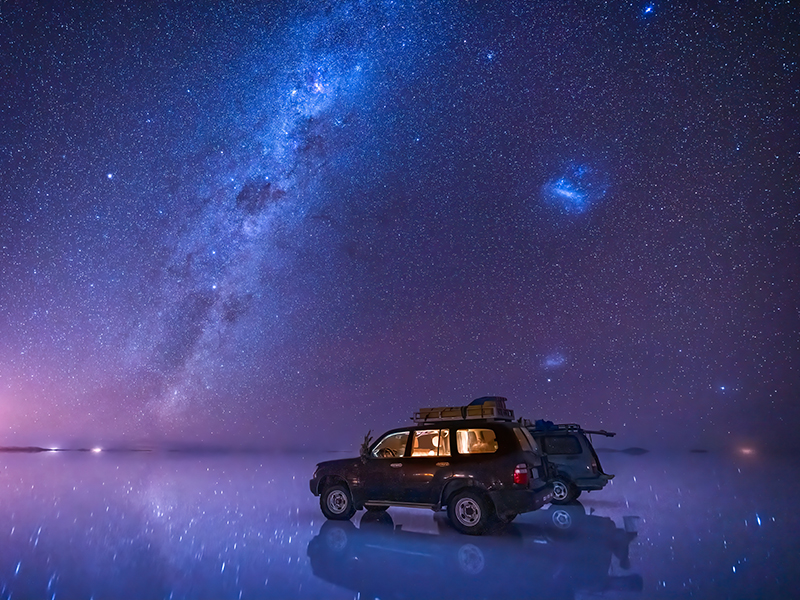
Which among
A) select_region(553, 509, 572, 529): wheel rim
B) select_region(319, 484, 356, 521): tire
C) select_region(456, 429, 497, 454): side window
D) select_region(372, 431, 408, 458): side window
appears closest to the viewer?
select_region(456, 429, 497, 454): side window

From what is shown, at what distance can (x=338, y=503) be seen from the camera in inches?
432

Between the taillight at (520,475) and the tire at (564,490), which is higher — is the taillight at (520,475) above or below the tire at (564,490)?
below

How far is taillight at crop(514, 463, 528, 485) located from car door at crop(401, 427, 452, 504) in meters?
1.23

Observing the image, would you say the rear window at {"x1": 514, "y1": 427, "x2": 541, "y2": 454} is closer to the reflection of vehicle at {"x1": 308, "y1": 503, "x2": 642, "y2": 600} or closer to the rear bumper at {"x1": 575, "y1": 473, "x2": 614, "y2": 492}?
the reflection of vehicle at {"x1": 308, "y1": 503, "x2": 642, "y2": 600}

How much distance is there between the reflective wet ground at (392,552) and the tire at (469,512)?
325 mm

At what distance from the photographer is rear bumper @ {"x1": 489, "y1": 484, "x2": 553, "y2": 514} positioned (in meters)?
8.86

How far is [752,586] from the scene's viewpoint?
6.12 metres

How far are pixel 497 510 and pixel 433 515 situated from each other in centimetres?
320

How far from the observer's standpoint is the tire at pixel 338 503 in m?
10.8

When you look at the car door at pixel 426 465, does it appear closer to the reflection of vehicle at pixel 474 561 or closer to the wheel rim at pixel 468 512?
the wheel rim at pixel 468 512

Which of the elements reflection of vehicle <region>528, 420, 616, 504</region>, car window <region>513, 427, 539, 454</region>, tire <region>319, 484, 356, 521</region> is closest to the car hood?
tire <region>319, 484, 356, 521</region>

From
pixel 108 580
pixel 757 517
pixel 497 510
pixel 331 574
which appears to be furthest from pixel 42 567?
pixel 757 517

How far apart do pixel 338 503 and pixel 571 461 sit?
606 centimetres

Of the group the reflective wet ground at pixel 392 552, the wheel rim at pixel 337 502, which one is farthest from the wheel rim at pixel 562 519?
the wheel rim at pixel 337 502
